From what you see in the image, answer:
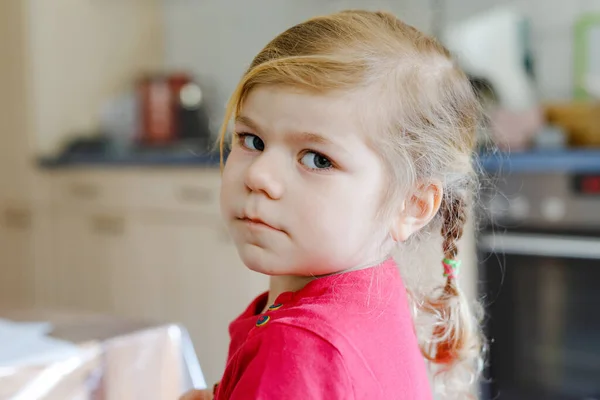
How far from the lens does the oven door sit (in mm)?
1822

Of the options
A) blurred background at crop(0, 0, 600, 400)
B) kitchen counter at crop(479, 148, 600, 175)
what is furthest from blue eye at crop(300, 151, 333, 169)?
kitchen counter at crop(479, 148, 600, 175)

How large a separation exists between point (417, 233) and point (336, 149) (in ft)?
0.57

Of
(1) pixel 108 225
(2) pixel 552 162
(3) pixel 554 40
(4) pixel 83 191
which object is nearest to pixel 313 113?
(2) pixel 552 162

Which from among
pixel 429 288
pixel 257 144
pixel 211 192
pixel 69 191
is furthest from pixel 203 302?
pixel 257 144

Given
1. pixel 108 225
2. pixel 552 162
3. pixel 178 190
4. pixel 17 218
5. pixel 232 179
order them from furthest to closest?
pixel 17 218
pixel 108 225
pixel 178 190
pixel 552 162
pixel 232 179

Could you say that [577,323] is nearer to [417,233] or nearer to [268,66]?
[417,233]

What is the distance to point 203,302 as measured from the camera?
7.65ft

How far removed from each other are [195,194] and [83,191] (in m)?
0.61

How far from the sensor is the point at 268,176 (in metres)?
0.54

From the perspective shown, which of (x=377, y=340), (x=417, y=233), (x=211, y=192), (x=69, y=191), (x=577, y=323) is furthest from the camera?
(x=69, y=191)

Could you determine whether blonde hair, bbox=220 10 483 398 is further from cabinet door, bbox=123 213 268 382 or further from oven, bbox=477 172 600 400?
cabinet door, bbox=123 213 268 382

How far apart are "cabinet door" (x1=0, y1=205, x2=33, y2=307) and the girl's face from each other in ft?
8.46

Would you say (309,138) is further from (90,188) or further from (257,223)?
(90,188)

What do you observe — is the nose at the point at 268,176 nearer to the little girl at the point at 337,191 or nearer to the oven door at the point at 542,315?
the little girl at the point at 337,191
